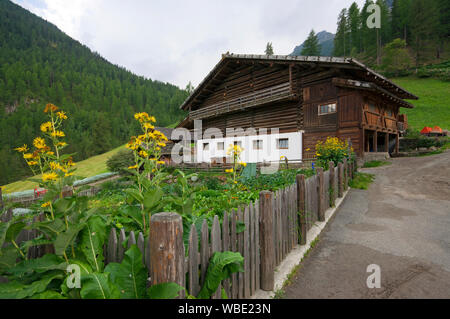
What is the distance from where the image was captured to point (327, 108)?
45.3 ft

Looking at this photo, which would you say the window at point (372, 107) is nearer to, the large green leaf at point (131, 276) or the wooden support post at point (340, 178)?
the wooden support post at point (340, 178)

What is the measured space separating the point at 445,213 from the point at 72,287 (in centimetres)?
801

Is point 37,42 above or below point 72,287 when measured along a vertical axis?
above

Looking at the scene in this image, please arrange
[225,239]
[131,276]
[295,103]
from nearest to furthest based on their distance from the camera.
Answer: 1. [131,276]
2. [225,239]
3. [295,103]

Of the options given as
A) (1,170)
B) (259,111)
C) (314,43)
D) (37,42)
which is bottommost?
(1,170)

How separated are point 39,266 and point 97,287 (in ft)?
1.40

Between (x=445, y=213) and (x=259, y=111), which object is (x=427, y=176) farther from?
(x=259, y=111)

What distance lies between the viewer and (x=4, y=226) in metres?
1.22

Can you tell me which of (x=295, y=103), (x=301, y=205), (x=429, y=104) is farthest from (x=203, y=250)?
(x=429, y=104)

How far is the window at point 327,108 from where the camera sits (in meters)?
13.5

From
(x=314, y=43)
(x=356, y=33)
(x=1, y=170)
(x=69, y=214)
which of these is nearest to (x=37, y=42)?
(x=1, y=170)

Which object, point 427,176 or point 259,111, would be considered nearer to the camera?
point 427,176

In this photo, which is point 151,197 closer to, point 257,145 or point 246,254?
point 246,254

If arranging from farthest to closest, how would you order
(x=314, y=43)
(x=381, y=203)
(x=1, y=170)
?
(x=314, y=43) → (x=1, y=170) → (x=381, y=203)
